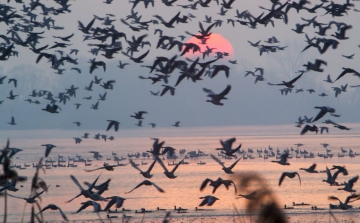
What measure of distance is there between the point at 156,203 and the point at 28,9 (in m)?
16.7

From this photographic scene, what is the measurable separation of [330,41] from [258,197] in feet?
56.0

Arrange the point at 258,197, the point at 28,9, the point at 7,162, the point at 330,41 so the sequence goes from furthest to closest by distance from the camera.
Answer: the point at 28,9, the point at 330,41, the point at 7,162, the point at 258,197

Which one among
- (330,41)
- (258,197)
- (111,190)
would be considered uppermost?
(330,41)

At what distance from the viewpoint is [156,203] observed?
131 ft

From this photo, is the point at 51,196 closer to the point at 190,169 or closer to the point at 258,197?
the point at 190,169

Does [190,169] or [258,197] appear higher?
[258,197]

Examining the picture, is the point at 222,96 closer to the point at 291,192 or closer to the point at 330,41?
the point at 330,41

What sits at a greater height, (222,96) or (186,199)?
(222,96)

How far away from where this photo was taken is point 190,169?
66500mm

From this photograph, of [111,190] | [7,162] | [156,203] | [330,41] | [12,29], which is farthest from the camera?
[111,190]

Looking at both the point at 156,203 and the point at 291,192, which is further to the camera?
the point at 291,192

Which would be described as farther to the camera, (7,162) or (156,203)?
(156,203)

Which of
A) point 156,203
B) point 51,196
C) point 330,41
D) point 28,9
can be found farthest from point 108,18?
point 51,196

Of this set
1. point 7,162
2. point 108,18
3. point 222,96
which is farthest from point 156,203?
point 7,162
